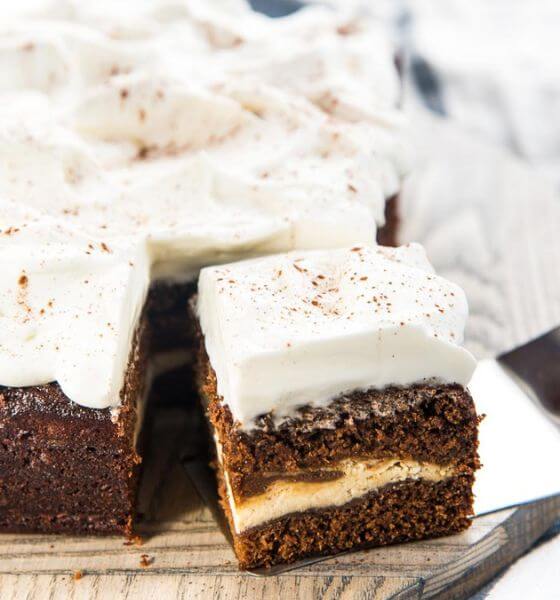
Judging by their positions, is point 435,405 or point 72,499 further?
point 72,499

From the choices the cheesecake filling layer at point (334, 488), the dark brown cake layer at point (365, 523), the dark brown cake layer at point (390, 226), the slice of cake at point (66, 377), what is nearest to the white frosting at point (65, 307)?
the slice of cake at point (66, 377)

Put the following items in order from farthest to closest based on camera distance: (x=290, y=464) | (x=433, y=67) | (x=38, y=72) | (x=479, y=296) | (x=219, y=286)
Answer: (x=433, y=67) < (x=479, y=296) < (x=38, y=72) < (x=219, y=286) < (x=290, y=464)

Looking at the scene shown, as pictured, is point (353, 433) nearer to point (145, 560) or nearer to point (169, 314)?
point (145, 560)

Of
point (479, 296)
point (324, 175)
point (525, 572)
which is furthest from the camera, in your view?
point (479, 296)

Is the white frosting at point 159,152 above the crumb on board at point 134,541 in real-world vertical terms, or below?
above

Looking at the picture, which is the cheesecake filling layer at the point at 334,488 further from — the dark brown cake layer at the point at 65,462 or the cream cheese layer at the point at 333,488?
the dark brown cake layer at the point at 65,462

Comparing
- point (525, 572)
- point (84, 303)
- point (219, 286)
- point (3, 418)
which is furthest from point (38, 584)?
point (525, 572)

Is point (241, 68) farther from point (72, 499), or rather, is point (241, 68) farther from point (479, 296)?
point (72, 499)
